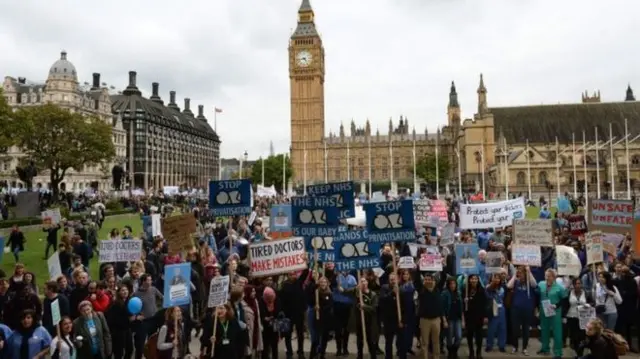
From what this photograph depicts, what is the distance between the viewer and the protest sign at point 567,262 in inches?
397

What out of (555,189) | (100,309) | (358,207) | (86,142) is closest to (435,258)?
(100,309)

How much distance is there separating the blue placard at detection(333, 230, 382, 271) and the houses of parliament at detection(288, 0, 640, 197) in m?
37.9

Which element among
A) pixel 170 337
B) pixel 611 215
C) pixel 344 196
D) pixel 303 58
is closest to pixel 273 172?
pixel 303 58

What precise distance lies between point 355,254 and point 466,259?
198cm

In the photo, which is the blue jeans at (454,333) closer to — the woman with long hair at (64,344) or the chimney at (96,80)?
the woman with long hair at (64,344)

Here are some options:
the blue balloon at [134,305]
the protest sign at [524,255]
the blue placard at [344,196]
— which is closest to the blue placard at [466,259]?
the protest sign at [524,255]

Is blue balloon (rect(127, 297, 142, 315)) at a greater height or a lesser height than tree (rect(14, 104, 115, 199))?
lesser

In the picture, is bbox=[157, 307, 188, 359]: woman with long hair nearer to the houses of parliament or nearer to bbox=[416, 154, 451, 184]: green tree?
the houses of parliament

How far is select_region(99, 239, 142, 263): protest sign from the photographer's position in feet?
35.6

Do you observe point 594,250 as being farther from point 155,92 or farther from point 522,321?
point 155,92

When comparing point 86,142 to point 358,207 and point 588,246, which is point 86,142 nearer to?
point 358,207

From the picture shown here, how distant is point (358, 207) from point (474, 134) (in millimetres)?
62455

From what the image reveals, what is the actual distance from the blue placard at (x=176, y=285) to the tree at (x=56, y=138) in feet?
113

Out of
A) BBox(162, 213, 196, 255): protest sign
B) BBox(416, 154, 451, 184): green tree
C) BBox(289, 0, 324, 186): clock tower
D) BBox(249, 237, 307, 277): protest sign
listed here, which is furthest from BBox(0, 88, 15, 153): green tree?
BBox(289, 0, 324, 186): clock tower
